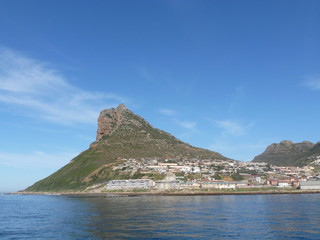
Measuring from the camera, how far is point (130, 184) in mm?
182625

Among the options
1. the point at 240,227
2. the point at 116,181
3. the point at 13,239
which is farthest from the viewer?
the point at 116,181

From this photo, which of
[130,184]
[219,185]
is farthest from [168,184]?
[219,185]

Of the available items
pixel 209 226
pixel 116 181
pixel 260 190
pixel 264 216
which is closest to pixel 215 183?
pixel 260 190

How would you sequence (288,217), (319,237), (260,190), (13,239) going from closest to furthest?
1. (319,237)
2. (13,239)
3. (288,217)
4. (260,190)

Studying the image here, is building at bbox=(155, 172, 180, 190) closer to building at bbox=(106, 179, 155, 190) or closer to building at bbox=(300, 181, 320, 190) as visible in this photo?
building at bbox=(106, 179, 155, 190)

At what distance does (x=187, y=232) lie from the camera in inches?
1844

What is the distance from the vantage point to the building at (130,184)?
180m

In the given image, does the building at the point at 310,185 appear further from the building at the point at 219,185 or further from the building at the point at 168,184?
the building at the point at 168,184

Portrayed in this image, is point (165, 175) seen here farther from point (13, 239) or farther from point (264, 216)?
point (13, 239)

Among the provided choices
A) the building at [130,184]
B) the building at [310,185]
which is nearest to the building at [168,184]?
the building at [130,184]

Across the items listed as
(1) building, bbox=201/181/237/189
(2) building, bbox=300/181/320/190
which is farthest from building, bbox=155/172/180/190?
(2) building, bbox=300/181/320/190

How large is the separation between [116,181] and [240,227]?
143 m

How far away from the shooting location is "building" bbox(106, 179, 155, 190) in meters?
180

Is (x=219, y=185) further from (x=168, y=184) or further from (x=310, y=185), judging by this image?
(x=310, y=185)
